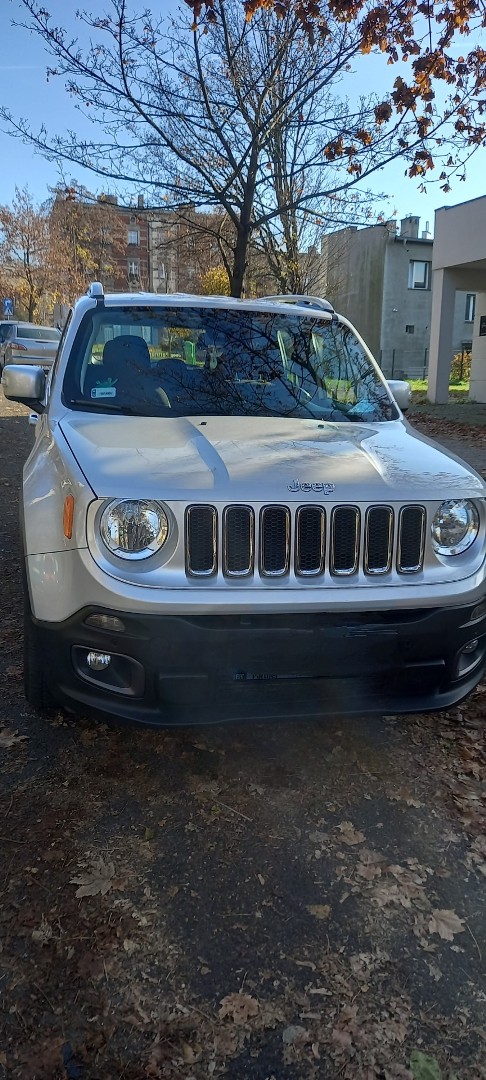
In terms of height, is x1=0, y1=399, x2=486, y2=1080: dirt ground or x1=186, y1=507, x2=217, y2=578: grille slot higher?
x1=186, y1=507, x2=217, y2=578: grille slot

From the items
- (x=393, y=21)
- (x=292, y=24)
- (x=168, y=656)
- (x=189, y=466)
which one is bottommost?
(x=168, y=656)

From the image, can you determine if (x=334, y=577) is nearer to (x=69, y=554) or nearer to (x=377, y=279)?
(x=69, y=554)

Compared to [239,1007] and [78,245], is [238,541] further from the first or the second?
[78,245]

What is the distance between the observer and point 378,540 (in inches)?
110

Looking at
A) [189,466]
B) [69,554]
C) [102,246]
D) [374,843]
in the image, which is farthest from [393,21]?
[102,246]

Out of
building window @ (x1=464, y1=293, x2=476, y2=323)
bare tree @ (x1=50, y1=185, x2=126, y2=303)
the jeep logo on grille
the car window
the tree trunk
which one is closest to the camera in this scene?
the jeep logo on grille

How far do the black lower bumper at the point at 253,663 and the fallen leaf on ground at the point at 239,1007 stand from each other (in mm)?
902

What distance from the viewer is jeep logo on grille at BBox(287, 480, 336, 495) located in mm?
2693

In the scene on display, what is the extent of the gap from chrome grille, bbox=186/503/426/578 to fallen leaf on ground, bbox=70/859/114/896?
103 cm

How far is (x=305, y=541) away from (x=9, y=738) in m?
1.65

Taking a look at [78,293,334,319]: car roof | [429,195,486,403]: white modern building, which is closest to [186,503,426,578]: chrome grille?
[78,293,334,319]: car roof

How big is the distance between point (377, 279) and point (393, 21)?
30784 millimetres

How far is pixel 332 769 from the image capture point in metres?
3.15

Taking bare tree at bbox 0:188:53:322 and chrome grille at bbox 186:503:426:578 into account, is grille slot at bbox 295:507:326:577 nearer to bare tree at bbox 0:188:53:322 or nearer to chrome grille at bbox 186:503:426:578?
chrome grille at bbox 186:503:426:578
